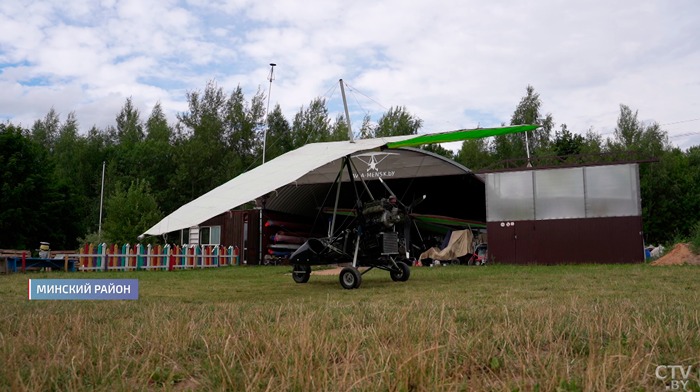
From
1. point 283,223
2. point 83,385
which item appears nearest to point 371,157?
point 283,223

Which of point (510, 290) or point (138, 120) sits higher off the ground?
point (138, 120)

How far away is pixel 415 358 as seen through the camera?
3107 mm

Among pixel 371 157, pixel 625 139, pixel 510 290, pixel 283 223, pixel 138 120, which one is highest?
pixel 138 120

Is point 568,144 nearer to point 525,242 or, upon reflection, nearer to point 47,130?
point 525,242

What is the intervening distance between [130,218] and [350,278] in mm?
28399

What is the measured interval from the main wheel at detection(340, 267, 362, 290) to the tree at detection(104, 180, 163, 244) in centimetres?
2623

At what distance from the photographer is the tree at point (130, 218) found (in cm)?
3369

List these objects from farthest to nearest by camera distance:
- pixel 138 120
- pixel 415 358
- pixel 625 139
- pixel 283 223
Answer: pixel 138 120 → pixel 625 139 → pixel 283 223 → pixel 415 358

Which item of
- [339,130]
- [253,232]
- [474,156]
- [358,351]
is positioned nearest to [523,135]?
[474,156]

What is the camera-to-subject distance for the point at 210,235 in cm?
2919

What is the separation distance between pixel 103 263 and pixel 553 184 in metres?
17.1

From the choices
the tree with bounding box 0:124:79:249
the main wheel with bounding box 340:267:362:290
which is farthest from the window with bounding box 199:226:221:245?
the main wheel with bounding box 340:267:362:290

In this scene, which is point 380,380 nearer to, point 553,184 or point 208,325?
point 208,325
